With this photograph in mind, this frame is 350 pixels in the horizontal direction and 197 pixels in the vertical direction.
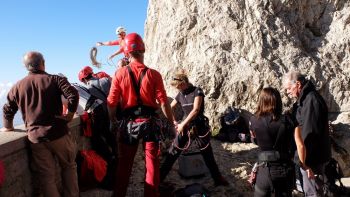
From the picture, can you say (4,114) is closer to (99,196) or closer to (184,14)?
(99,196)

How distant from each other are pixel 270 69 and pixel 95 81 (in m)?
5.97

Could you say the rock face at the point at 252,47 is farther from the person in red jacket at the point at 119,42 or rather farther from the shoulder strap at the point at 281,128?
the shoulder strap at the point at 281,128

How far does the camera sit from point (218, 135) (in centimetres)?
907

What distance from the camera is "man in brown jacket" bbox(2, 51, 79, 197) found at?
4281mm

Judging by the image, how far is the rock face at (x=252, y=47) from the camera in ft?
33.4

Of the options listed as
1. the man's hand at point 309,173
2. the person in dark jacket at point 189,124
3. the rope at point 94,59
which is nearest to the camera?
the man's hand at point 309,173

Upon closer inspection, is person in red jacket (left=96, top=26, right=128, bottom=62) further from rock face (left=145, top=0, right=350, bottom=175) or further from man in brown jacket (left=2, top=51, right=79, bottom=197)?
man in brown jacket (left=2, top=51, right=79, bottom=197)

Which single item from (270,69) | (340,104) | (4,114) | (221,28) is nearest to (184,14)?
(221,28)

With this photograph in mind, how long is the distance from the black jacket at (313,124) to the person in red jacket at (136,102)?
6.30 ft

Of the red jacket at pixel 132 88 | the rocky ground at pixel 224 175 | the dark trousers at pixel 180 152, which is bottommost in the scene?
the rocky ground at pixel 224 175

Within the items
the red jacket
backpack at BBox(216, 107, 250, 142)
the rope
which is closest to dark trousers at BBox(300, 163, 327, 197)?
the red jacket

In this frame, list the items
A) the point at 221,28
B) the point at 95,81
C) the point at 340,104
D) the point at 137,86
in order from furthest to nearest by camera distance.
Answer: the point at 221,28 < the point at 340,104 < the point at 95,81 < the point at 137,86

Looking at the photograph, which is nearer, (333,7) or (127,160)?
(127,160)

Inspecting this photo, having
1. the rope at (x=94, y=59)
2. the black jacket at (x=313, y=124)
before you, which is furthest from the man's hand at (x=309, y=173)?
the rope at (x=94, y=59)
